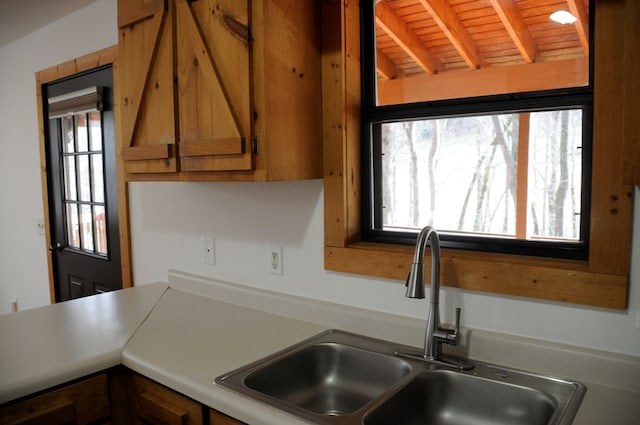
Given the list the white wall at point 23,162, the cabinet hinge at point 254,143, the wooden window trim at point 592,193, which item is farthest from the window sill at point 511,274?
the white wall at point 23,162

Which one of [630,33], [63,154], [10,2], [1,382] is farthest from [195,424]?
[10,2]

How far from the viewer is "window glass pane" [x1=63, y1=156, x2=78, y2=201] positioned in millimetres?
3059

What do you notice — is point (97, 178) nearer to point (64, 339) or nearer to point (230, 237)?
point (230, 237)

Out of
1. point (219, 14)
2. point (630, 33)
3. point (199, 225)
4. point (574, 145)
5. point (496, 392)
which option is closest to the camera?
point (630, 33)

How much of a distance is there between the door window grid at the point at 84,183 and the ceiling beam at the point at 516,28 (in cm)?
224

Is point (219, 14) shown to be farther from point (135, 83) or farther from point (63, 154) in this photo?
point (63, 154)

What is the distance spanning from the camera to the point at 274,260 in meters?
1.92

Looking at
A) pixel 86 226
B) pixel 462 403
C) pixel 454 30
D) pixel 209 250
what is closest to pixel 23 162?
pixel 86 226

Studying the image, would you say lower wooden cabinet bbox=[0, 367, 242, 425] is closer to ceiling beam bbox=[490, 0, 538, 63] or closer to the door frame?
the door frame

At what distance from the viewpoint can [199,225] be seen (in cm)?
223

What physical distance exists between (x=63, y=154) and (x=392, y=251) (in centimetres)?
250

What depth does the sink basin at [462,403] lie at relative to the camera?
3.95 feet

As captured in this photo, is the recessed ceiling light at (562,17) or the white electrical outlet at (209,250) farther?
the white electrical outlet at (209,250)

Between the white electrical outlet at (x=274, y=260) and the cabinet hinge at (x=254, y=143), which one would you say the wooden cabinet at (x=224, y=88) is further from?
the white electrical outlet at (x=274, y=260)
